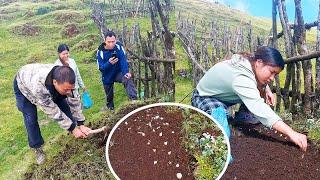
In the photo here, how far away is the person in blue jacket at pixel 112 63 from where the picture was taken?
23.8ft

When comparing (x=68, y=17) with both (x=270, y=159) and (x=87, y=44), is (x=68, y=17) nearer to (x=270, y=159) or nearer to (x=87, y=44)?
(x=87, y=44)

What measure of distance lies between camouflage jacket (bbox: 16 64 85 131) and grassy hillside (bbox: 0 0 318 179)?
789mm

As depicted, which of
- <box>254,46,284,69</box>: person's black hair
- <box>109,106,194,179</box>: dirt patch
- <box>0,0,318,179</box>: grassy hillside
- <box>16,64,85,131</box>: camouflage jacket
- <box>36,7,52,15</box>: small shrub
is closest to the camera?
<box>109,106,194,179</box>: dirt patch

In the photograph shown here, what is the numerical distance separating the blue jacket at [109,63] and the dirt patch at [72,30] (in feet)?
53.4

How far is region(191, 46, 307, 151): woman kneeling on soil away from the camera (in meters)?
3.45

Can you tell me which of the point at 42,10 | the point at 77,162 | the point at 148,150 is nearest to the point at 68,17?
the point at 42,10

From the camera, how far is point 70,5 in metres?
34.5

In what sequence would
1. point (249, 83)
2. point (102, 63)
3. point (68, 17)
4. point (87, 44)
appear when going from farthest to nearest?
point (68, 17), point (87, 44), point (102, 63), point (249, 83)

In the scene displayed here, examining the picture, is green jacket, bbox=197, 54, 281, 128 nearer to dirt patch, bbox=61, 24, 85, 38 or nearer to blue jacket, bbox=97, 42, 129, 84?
blue jacket, bbox=97, 42, 129, 84

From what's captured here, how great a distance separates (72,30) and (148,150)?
21.2 metres

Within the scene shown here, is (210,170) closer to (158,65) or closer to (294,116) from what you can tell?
(294,116)

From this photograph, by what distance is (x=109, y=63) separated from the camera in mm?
7391

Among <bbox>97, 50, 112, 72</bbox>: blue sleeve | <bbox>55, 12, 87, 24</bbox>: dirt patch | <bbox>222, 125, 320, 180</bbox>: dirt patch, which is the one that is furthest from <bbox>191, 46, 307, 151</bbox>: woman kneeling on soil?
<bbox>55, 12, 87, 24</bbox>: dirt patch

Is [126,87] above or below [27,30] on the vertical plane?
above
